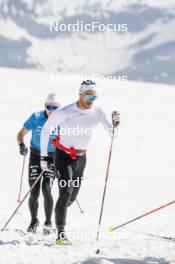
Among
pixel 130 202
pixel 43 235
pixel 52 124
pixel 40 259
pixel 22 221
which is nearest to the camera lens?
pixel 40 259

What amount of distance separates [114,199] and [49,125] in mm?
4660

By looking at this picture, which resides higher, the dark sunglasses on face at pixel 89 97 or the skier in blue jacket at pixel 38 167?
the dark sunglasses on face at pixel 89 97

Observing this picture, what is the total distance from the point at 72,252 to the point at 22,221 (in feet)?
6.37

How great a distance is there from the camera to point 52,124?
21.0 feet

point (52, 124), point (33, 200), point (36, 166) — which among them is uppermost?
point (52, 124)

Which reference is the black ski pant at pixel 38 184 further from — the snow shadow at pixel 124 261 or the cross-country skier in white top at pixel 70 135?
the snow shadow at pixel 124 261

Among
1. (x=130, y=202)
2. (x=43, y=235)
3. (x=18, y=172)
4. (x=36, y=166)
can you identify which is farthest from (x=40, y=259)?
(x=18, y=172)

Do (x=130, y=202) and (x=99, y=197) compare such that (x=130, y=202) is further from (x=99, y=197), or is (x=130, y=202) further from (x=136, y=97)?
(x=136, y=97)

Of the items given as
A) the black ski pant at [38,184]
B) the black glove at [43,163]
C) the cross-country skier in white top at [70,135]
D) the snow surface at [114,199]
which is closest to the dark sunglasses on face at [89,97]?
the cross-country skier in white top at [70,135]

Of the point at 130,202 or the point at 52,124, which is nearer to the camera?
the point at 52,124

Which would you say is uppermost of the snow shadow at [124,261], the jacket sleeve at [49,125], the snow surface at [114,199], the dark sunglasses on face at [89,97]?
the dark sunglasses on face at [89,97]

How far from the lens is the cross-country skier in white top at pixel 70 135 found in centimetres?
634

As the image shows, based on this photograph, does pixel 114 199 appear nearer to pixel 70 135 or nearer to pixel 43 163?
pixel 43 163

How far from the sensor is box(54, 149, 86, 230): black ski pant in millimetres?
6363
